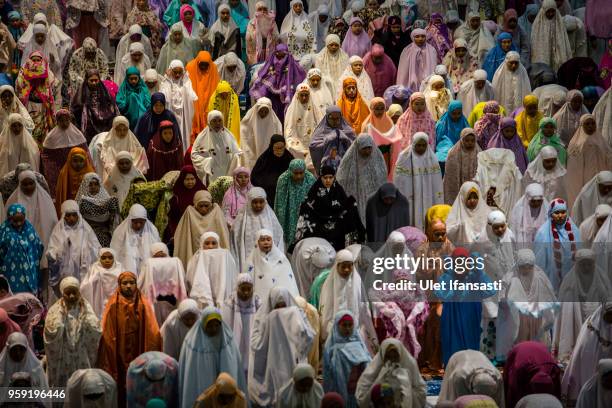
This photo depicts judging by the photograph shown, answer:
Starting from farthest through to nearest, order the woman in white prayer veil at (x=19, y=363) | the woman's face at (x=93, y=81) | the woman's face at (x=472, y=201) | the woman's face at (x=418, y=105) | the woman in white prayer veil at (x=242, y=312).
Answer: the woman's face at (x=93, y=81) < the woman's face at (x=418, y=105) < the woman's face at (x=472, y=201) < the woman in white prayer veil at (x=242, y=312) < the woman in white prayer veil at (x=19, y=363)

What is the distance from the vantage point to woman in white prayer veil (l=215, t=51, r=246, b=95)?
21094 millimetres

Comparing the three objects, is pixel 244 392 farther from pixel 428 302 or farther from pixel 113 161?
pixel 113 161

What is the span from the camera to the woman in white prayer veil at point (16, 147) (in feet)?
62.1

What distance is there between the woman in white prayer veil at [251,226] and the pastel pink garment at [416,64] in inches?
162

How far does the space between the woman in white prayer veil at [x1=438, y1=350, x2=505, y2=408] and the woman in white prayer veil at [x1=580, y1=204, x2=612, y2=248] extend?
8.45ft

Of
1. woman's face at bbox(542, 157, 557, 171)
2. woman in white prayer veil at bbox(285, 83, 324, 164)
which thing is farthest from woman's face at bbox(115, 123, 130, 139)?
woman's face at bbox(542, 157, 557, 171)

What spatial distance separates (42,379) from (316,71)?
6.15 m

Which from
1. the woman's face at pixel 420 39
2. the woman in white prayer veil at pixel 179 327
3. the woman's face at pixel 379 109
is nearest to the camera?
the woman in white prayer veil at pixel 179 327

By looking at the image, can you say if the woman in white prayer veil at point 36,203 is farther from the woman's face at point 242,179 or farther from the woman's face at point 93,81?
the woman's face at point 93,81

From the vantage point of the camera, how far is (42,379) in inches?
601

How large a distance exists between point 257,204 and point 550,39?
5.74 metres

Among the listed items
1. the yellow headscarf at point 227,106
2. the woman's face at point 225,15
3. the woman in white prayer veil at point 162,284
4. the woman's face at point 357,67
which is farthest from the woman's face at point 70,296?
the woman's face at point 225,15

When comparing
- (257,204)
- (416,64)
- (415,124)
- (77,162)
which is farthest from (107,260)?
(416,64)

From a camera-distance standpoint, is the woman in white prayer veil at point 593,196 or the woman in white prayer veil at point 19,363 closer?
the woman in white prayer veil at point 19,363
